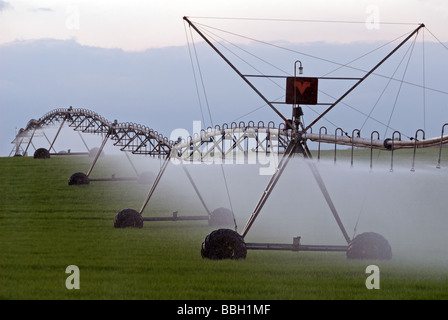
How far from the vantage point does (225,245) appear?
16.7 metres

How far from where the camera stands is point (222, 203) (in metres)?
35.0

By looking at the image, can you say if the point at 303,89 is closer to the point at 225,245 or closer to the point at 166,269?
the point at 225,245

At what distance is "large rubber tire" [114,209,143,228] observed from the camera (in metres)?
25.2

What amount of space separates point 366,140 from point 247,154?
4489mm

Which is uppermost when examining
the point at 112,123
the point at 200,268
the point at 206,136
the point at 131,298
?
the point at 112,123

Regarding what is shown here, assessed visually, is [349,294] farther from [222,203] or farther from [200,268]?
[222,203]

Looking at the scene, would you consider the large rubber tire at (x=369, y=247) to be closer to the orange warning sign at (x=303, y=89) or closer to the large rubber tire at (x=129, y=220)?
the orange warning sign at (x=303, y=89)

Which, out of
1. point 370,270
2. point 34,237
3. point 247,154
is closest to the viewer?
point 370,270

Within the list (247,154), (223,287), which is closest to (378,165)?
(247,154)

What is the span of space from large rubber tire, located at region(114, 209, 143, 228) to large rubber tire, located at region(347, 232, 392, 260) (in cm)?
1028

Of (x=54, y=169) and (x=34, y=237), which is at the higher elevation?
(x=54, y=169)

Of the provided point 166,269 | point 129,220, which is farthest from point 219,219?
point 166,269

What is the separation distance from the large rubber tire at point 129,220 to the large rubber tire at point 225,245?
349 inches

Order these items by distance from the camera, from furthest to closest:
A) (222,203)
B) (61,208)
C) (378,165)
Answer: (378,165)
(222,203)
(61,208)
